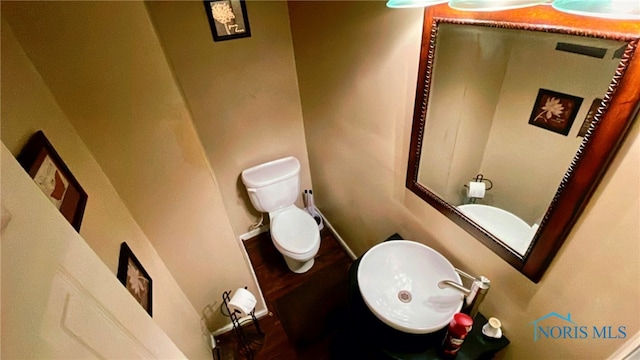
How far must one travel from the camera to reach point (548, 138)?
2.57 feet

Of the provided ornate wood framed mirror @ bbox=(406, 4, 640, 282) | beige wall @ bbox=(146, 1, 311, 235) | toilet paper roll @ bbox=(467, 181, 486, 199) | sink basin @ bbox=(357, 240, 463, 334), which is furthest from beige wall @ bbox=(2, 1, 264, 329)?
toilet paper roll @ bbox=(467, 181, 486, 199)

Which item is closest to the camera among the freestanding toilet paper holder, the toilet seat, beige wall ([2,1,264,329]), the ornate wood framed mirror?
the ornate wood framed mirror

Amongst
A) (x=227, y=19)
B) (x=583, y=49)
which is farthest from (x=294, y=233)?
(x=583, y=49)

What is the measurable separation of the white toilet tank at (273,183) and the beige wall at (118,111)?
0.67 meters

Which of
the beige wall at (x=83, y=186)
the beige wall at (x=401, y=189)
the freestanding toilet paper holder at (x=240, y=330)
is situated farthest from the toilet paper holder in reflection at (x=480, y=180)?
the freestanding toilet paper holder at (x=240, y=330)

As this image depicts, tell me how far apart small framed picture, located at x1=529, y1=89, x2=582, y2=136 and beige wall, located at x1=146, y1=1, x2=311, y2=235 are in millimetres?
1526

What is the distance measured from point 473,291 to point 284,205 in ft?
4.97

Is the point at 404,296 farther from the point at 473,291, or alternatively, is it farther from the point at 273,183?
the point at 273,183

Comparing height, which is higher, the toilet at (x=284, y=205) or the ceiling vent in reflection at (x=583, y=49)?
the ceiling vent in reflection at (x=583, y=49)

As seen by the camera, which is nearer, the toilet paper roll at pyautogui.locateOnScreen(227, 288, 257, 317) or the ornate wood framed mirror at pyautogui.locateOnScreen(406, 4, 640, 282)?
the ornate wood framed mirror at pyautogui.locateOnScreen(406, 4, 640, 282)

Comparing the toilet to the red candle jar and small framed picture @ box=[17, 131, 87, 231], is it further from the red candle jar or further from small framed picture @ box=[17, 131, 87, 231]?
small framed picture @ box=[17, 131, 87, 231]

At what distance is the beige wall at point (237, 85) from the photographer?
1.55 metres

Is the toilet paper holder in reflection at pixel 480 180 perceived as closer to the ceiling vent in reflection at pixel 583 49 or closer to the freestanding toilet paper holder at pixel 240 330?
the ceiling vent in reflection at pixel 583 49

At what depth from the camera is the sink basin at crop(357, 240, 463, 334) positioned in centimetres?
108
